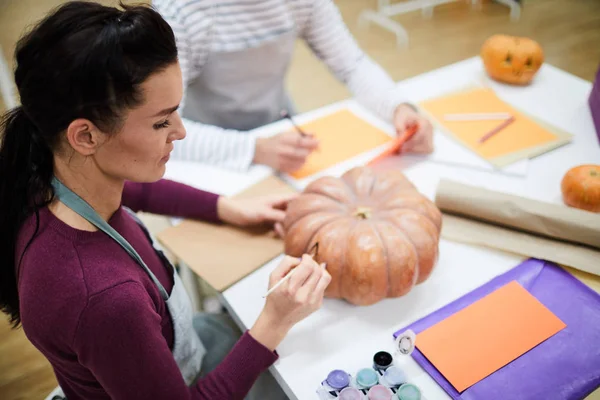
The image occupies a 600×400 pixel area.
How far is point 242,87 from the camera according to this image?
60.5 inches

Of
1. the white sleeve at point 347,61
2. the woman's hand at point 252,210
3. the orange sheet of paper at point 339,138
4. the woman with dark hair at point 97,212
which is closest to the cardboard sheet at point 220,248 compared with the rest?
the woman's hand at point 252,210

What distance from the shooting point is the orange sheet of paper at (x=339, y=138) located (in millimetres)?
1310

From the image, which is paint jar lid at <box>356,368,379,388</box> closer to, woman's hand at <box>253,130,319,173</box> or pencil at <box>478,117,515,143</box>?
woman's hand at <box>253,130,319,173</box>

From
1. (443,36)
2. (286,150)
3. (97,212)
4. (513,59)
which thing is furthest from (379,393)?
(443,36)

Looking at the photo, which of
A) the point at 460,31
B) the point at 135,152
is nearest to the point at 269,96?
the point at 135,152

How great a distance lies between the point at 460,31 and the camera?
12.2ft

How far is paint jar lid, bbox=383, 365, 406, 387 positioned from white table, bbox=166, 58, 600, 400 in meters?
0.04

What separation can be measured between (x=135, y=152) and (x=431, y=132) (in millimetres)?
846

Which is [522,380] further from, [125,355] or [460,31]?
[460,31]

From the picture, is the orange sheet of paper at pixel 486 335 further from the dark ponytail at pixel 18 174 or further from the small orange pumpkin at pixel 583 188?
the dark ponytail at pixel 18 174

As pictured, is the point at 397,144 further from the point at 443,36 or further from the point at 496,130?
the point at 443,36

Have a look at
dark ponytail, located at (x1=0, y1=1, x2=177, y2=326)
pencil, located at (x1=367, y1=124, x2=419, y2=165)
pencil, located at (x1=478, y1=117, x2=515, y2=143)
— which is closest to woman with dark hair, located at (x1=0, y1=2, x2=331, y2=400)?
dark ponytail, located at (x1=0, y1=1, x2=177, y2=326)

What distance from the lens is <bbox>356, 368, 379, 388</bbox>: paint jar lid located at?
0.78 m

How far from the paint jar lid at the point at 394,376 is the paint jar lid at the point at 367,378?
2 centimetres
